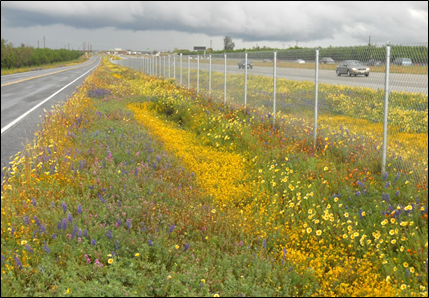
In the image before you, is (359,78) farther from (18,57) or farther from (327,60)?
(18,57)

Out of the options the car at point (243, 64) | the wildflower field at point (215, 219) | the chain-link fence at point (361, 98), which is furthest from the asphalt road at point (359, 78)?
the wildflower field at point (215, 219)

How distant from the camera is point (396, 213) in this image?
496 cm

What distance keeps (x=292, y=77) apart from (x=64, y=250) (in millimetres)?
9511

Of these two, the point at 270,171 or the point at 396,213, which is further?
the point at 270,171

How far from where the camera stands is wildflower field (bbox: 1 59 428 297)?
152 inches

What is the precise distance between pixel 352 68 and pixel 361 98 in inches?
22.7

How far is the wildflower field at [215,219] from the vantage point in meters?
3.87

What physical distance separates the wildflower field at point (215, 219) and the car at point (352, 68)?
17.9 inches

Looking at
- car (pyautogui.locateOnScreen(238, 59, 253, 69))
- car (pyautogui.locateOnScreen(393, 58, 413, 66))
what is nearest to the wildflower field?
car (pyautogui.locateOnScreen(393, 58, 413, 66))

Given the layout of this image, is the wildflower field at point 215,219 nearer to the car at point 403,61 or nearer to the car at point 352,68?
the car at point 352,68

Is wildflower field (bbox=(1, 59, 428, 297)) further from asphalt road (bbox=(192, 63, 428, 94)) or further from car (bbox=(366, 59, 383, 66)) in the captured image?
car (bbox=(366, 59, 383, 66))

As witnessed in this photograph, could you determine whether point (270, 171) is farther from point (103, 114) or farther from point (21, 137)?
point (21, 137)

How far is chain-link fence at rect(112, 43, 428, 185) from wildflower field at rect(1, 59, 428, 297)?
0.25ft

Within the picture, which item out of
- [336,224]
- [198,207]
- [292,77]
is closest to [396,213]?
[336,224]
